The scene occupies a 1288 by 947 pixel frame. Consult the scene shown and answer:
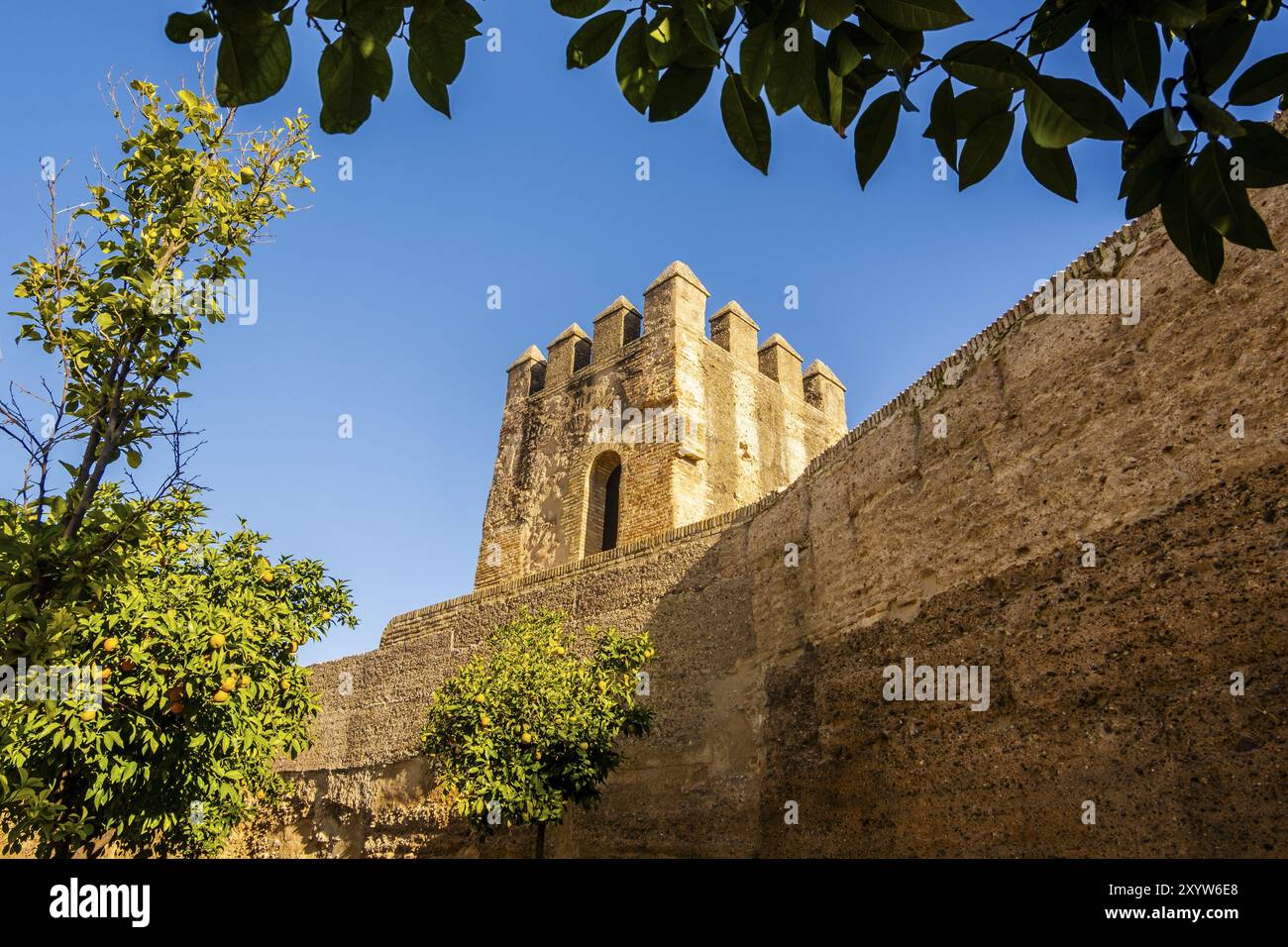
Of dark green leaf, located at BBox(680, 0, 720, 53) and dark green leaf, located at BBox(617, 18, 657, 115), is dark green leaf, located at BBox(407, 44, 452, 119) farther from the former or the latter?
dark green leaf, located at BBox(680, 0, 720, 53)

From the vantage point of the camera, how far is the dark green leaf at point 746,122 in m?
1.51

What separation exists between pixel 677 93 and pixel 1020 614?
18.3ft

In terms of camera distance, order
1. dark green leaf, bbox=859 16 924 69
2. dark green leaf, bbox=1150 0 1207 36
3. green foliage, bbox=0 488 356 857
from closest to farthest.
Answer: dark green leaf, bbox=1150 0 1207 36, dark green leaf, bbox=859 16 924 69, green foliage, bbox=0 488 356 857

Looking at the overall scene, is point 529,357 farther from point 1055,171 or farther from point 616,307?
point 1055,171

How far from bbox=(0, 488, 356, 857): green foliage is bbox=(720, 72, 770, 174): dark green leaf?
344cm

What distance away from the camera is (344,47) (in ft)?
4.94

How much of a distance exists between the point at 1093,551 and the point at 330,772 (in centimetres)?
1270

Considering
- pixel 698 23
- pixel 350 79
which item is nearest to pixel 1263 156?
pixel 698 23

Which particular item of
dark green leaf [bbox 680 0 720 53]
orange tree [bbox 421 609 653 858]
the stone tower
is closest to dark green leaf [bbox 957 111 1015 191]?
dark green leaf [bbox 680 0 720 53]

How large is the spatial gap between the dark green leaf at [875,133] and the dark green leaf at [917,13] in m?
0.21

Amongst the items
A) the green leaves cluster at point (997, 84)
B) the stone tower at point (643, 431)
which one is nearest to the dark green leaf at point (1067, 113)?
the green leaves cluster at point (997, 84)

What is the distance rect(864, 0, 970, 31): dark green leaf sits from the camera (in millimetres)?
1262

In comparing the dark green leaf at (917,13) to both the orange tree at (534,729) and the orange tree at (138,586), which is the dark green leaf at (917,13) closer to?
the orange tree at (138,586)

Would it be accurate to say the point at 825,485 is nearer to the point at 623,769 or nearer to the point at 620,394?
the point at 623,769
